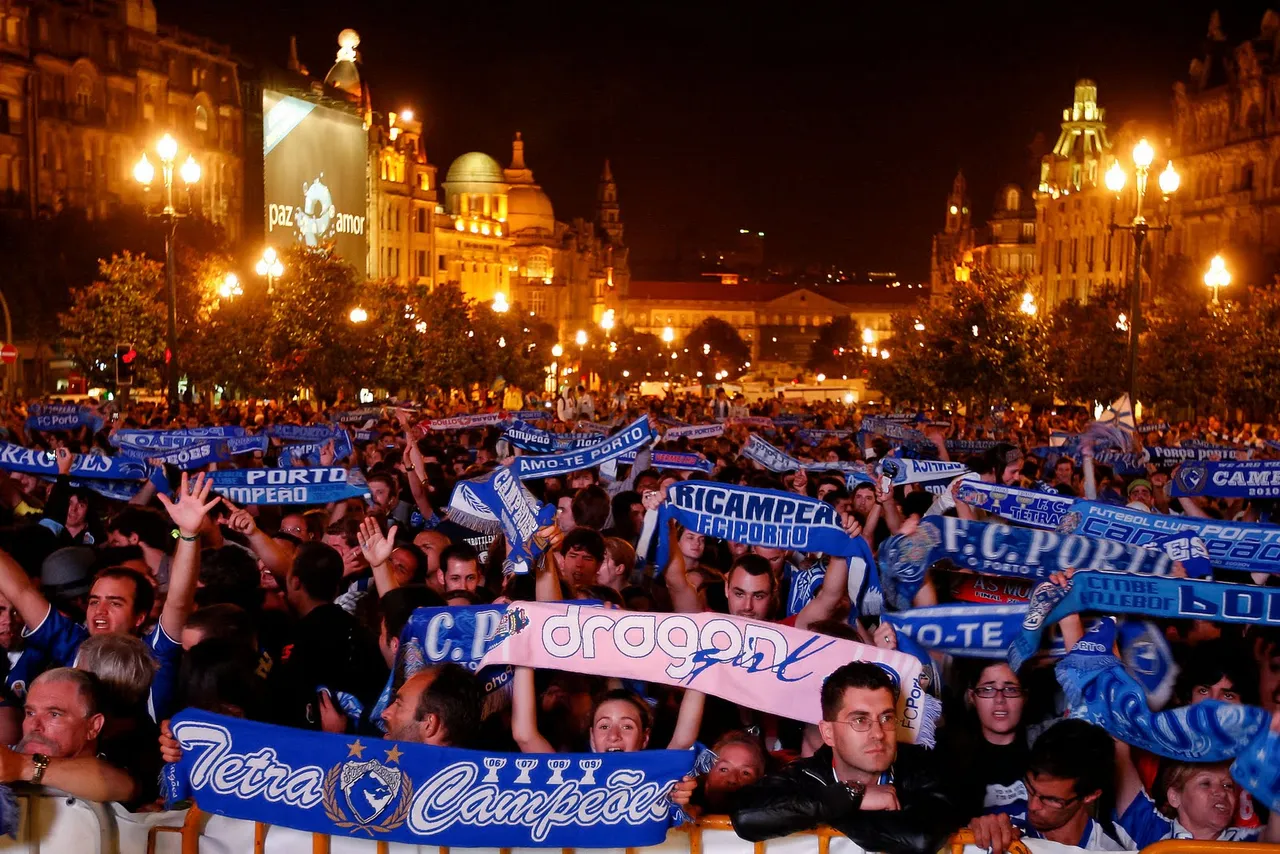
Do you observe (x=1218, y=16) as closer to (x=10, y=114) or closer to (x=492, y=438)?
(x=10, y=114)

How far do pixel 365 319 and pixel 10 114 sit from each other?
1876 cm

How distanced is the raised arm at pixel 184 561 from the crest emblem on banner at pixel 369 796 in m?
2.18

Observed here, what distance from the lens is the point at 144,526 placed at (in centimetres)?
955

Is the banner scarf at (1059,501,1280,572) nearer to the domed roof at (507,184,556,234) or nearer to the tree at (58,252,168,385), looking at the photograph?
the tree at (58,252,168,385)

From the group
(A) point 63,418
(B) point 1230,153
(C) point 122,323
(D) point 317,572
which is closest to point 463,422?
(A) point 63,418

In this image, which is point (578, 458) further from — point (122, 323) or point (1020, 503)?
point (122, 323)

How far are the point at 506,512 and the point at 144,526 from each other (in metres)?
2.18

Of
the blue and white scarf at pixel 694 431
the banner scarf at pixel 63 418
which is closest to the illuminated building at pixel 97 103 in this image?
the banner scarf at pixel 63 418

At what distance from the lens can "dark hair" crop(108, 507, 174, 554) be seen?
948cm

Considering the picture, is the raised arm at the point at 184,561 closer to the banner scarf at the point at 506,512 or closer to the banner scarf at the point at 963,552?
the banner scarf at the point at 506,512

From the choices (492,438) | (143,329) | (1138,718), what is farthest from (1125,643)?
(143,329)

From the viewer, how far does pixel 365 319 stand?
51.1 m

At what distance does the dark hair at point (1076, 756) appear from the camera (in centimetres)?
544

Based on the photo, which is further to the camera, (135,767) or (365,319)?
(365,319)
